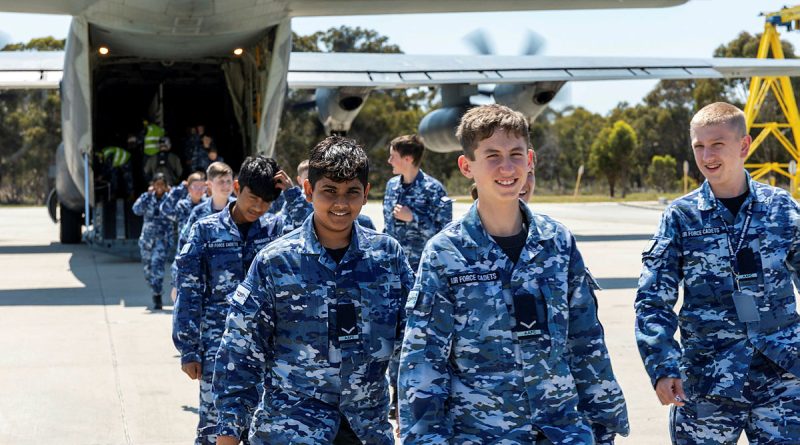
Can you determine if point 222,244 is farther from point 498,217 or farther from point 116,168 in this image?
point 116,168

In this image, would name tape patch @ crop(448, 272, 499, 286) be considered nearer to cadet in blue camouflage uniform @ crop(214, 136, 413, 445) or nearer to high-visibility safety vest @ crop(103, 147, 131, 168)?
cadet in blue camouflage uniform @ crop(214, 136, 413, 445)

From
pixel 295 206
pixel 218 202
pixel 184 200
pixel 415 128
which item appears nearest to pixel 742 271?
pixel 218 202

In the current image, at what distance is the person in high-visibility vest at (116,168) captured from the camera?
16.4 metres

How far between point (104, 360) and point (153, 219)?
3727mm

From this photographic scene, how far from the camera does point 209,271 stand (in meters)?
4.54

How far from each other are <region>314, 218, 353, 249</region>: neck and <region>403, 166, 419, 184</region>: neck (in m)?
4.15

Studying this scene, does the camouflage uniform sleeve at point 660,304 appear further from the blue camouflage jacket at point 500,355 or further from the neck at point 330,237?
A: the neck at point 330,237

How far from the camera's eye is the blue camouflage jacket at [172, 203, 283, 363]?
14.5ft

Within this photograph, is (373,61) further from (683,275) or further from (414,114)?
(414,114)

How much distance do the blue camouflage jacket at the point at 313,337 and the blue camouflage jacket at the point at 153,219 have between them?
8.08m

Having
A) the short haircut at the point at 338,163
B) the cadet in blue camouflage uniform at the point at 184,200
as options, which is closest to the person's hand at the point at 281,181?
the short haircut at the point at 338,163

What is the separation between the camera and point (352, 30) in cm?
5681

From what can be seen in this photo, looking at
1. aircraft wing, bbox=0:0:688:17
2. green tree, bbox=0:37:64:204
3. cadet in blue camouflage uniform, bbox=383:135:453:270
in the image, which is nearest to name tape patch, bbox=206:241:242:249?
cadet in blue camouflage uniform, bbox=383:135:453:270

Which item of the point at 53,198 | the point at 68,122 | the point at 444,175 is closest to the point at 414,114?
the point at 444,175
